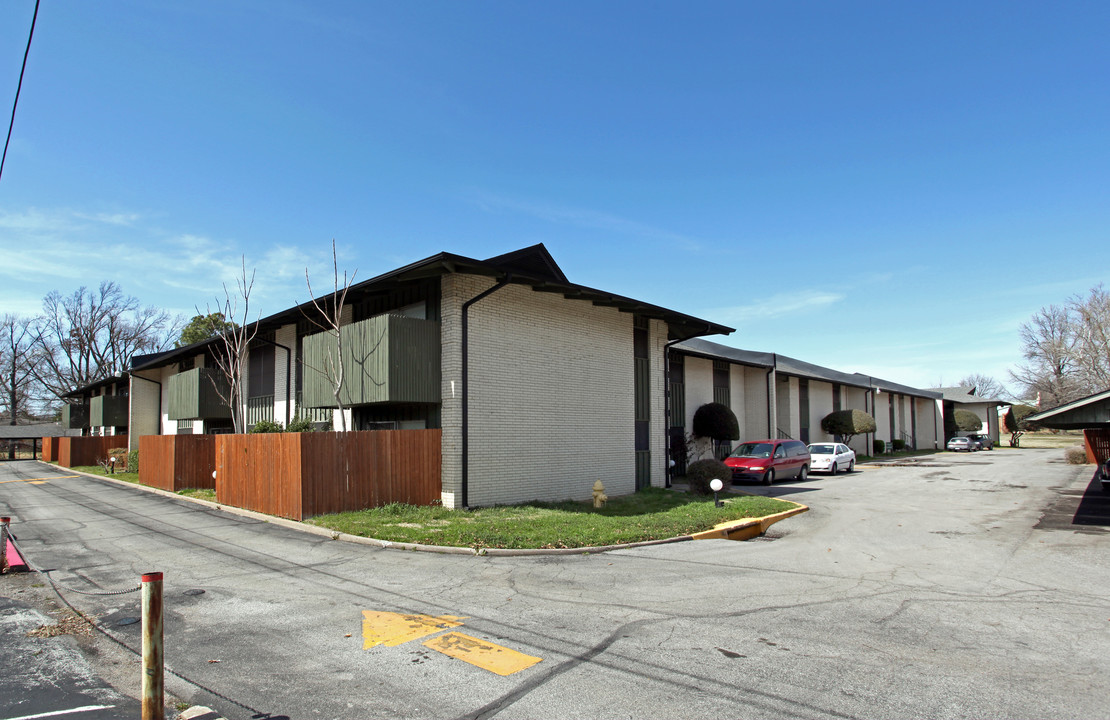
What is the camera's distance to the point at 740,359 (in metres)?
31.1

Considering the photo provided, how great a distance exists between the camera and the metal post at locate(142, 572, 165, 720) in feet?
12.8

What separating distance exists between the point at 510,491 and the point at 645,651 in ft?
31.6

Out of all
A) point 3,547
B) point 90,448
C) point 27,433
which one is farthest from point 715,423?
point 27,433

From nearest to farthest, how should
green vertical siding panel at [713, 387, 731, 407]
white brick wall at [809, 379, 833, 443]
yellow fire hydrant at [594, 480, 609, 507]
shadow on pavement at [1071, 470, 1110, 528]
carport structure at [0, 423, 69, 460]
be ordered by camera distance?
1. shadow on pavement at [1071, 470, 1110, 528]
2. yellow fire hydrant at [594, 480, 609, 507]
3. green vertical siding panel at [713, 387, 731, 407]
4. white brick wall at [809, 379, 833, 443]
5. carport structure at [0, 423, 69, 460]

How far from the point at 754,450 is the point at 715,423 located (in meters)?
2.25

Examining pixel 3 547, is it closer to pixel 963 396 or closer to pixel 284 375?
pixel 284 375

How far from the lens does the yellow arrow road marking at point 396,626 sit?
5871mm

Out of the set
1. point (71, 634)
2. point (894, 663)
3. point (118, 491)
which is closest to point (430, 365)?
point (71, 634)

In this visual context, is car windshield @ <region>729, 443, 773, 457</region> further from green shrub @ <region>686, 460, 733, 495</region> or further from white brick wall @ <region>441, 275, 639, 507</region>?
white brick wall @ <region>441, 275, 639, 507</region>

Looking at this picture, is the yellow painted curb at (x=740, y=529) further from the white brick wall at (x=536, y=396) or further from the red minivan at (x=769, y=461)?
the red minivan at (x=769, y=461)

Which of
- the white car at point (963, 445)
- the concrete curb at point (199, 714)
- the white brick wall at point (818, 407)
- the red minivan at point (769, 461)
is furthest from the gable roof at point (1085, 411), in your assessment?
the white car at point (963, 445)

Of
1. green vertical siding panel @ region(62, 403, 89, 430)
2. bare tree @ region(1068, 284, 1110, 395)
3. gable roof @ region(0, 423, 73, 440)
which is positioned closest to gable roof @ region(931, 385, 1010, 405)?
bare tree @ region(1068, 284, 1110, 395)

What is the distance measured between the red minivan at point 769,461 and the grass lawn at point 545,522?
7.82 metres

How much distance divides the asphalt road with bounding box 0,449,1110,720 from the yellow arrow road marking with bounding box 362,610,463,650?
0.10 m
